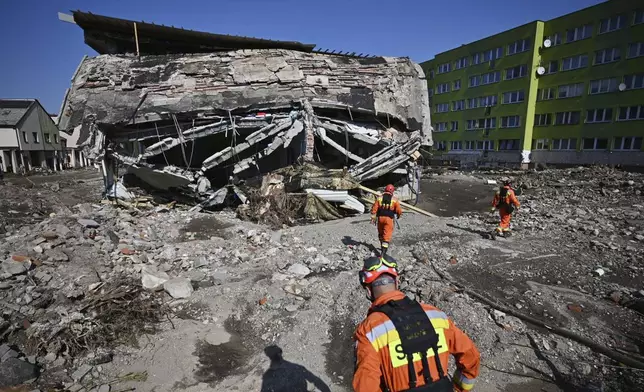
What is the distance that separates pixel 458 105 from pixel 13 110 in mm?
48119

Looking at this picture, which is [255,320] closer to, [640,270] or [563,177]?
[640,270]

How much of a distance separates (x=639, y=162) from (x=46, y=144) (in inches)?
2229

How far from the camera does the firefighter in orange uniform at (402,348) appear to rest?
1771 mm

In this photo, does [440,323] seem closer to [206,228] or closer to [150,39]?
[206,228]

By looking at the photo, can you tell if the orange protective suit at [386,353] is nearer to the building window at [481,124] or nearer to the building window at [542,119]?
the building window at [542,119]

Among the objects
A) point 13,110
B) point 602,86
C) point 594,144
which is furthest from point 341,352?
point 13,110

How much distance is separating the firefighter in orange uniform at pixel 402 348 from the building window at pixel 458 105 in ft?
126

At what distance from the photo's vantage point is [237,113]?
1080 centimetres

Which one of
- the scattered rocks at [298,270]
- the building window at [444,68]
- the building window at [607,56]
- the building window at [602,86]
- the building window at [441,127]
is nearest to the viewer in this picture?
the scattered rocks at [298,270]

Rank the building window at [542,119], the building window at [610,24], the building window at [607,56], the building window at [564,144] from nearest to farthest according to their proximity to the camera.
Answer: the building window at [610,24], the building window at [607,56], the building window at [564,144], the building window at [542,119]

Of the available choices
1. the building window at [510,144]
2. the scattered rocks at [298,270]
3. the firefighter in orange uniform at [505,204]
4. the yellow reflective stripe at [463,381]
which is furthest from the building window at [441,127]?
the yellow reflective stripe at [463,381]

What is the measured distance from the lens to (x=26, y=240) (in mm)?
5988

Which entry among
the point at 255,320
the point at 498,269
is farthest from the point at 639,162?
the point at 255,320

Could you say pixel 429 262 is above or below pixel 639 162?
below
